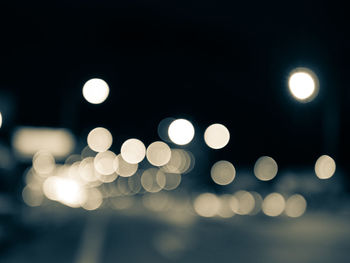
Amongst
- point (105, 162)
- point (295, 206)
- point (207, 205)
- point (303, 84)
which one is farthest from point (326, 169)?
point (105, 162)

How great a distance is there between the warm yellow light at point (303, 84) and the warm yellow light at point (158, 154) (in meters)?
79.9

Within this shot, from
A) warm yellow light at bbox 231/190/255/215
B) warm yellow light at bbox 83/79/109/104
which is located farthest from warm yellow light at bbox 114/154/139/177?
warm yellow light at bbox 83/79/109/104

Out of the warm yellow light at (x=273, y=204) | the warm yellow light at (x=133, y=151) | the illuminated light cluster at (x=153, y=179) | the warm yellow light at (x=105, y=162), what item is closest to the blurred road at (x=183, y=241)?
the warm yellow light at (x=273, y=204)

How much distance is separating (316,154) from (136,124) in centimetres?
1188

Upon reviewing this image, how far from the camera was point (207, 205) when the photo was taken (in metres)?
35.5

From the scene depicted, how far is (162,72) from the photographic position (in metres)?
24.5

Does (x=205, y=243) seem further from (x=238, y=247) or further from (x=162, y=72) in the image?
(x=162, y=72)

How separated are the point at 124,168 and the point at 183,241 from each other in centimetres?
8804

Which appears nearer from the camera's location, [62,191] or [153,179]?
[62,191]

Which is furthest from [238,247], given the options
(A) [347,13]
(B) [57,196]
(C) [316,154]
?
(C) [316,154]

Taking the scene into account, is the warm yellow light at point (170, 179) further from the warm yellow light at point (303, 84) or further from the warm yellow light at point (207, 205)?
the warm yellow light at point (303, 84)

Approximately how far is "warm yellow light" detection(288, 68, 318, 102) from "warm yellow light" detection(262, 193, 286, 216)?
62.4 feet

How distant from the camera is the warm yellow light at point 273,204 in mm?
28953

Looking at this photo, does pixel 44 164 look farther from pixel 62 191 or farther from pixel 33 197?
pixel 33 197
